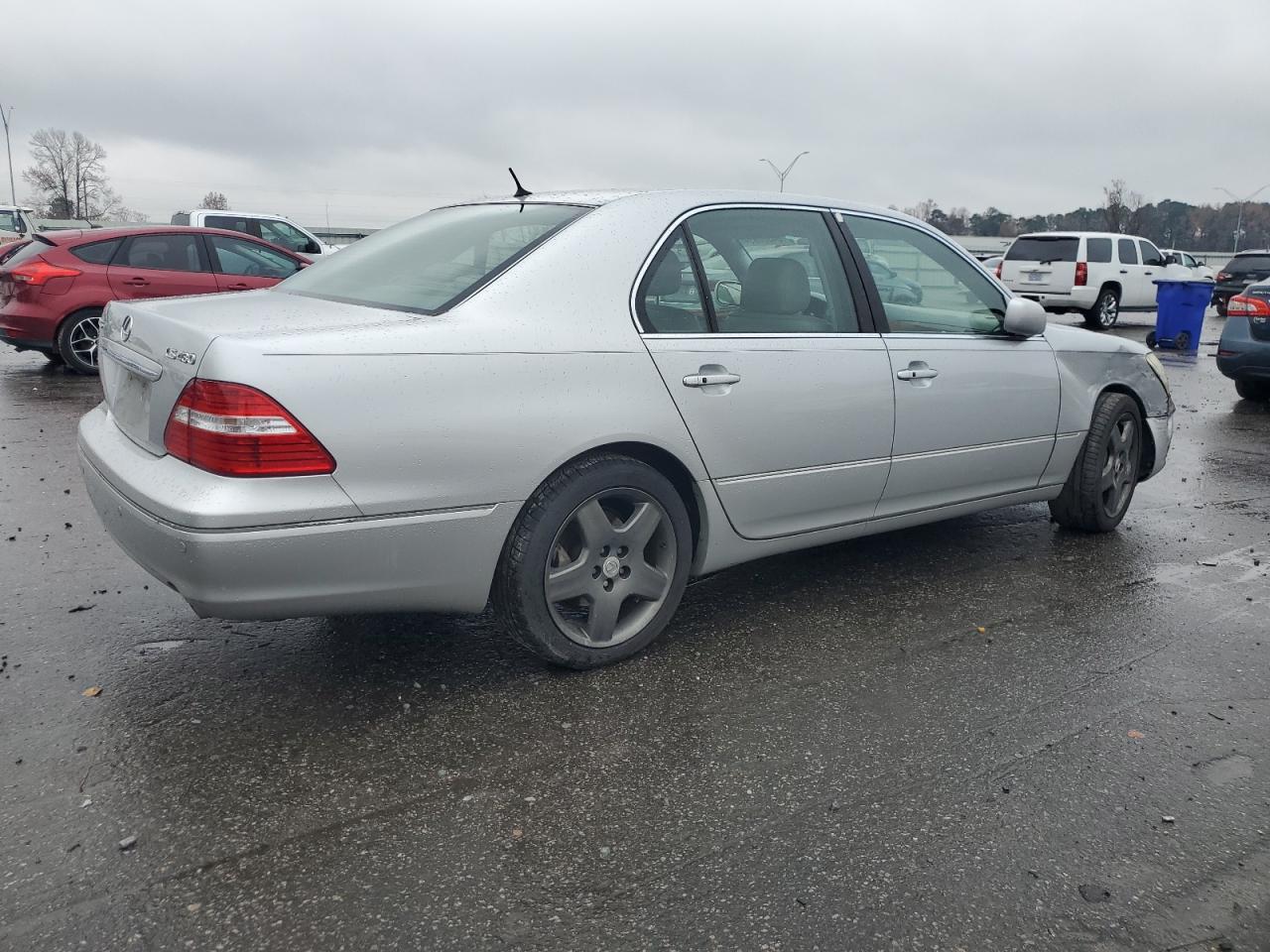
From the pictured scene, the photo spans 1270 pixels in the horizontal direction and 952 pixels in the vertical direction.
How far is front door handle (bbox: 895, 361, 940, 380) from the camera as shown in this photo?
427 centimetres

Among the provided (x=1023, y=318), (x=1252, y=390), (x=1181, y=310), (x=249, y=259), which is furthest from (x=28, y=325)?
(x=1181, y=310)

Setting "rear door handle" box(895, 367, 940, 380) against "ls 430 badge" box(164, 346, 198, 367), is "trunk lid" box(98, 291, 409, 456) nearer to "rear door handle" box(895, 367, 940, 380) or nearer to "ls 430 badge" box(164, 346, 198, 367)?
"ls 430 badge" box(164, 346, 198, 367)

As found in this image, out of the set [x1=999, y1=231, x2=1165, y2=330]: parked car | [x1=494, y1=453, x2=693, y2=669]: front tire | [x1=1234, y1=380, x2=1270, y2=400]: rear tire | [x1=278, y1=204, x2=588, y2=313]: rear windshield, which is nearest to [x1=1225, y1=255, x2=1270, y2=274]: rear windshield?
[x1=999, y1=231, x2=1165, y2=330]: parked car

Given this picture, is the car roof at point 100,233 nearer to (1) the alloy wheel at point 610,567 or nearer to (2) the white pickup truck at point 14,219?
(1) the alloy wheel at point 610,567

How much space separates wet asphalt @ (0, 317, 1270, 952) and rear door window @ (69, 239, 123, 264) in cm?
684

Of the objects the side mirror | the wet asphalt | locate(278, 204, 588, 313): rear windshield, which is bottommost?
the wet asphalt

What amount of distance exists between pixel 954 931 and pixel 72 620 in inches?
127

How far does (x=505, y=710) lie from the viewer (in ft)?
10.8

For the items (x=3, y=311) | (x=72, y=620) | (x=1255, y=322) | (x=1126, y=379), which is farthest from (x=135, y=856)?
(x=1255, y=322)

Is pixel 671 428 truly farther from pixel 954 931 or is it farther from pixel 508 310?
pixel 954 931

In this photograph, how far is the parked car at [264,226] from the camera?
52.6 ft

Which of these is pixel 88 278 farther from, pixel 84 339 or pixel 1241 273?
pixel 1241 273

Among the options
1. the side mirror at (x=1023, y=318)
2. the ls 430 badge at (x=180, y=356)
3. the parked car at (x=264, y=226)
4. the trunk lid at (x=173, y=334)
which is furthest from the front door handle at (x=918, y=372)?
the parked car at (x=264, y=226)

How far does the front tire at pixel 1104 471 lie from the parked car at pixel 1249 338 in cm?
601
